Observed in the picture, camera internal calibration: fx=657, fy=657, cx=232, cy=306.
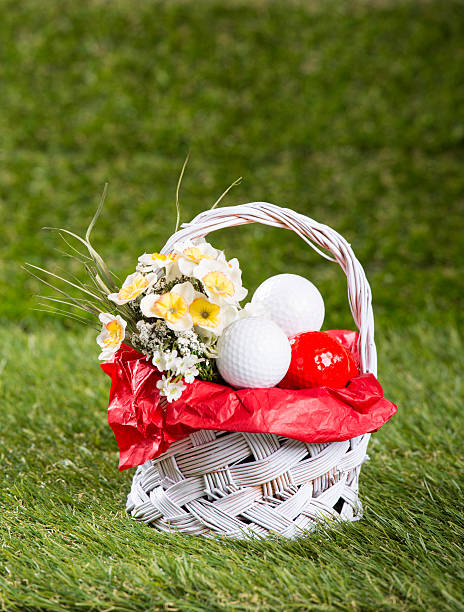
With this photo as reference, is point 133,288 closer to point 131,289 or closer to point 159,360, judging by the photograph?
point 131,289

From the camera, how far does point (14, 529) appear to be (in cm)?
168

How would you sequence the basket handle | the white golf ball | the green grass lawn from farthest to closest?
the white golf ball < the basket handle < the green grass lawn

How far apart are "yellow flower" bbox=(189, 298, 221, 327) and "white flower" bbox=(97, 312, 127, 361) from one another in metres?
0.16

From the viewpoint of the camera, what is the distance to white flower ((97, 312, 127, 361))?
4.94 ft

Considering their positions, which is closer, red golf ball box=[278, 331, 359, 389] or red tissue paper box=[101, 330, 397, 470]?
red tissue paper box=[101, 330, 397, 470]

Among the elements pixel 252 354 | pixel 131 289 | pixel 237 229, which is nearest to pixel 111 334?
pixel 131 289

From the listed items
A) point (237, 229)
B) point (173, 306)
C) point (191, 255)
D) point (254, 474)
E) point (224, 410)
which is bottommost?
point (254, 474)

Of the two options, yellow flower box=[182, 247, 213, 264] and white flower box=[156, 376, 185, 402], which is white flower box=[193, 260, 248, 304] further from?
white flower box=[156, 376, 185, 402]

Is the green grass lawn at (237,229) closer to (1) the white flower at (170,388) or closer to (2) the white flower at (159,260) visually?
(1) the white flower at (170,388)

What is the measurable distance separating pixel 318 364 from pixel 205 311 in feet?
1.12

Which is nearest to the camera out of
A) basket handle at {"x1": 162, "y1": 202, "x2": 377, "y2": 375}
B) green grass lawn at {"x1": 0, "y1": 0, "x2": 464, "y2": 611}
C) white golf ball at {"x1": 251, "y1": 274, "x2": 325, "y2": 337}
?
green grass lawn at {"x1": 0, "y1": 0, "x2": 464, "y2": 611}

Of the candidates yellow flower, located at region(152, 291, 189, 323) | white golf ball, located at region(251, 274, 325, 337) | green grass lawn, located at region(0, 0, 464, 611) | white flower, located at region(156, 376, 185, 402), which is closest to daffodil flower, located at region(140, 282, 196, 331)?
yellow flower, located at region(152, 291, 189, 323)

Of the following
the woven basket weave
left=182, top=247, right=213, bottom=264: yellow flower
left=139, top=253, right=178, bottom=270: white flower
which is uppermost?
left=182, top=247, right=213, bottom=264: yellow flower

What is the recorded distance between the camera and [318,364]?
1.68 meters
